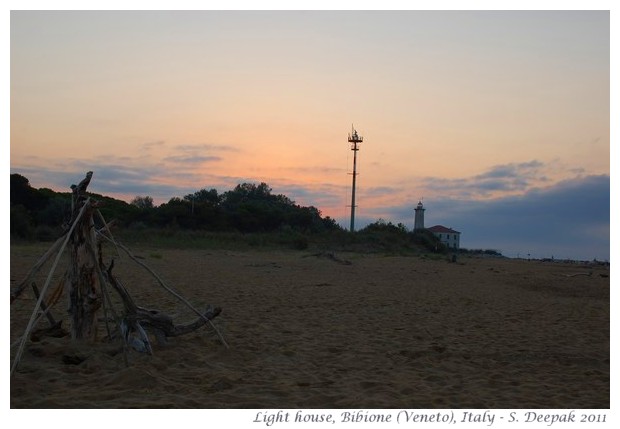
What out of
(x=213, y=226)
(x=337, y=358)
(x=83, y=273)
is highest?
(x=213, y=226)

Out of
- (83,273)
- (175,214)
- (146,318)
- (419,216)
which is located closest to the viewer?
(83,273)

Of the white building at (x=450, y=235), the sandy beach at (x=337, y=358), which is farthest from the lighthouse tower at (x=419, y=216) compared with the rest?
the sandy beach at (x=337, y=358)

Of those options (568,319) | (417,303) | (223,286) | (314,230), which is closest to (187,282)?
(223,286)

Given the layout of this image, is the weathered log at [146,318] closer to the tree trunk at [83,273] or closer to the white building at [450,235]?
the tree trunk at [83,273]

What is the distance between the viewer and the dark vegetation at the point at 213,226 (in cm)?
3422

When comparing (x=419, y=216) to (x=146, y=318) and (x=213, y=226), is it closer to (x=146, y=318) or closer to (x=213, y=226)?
(x=213, y=226)

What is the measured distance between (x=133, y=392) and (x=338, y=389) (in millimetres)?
1978

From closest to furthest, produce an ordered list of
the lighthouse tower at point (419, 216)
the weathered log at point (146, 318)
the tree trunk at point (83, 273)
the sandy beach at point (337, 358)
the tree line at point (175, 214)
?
the sandy beach at point (337, 358), the tree trunk at point (83, 273), the weathered log at point (146, 318), the tree line at point (175, 214), the lighthouse tower at point (419, 216)

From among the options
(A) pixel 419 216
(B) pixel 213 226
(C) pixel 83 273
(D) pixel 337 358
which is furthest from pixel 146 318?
(A) pixel 419 216

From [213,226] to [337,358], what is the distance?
1516 inches

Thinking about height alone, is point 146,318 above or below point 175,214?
below

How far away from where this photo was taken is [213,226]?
4500 centimetres

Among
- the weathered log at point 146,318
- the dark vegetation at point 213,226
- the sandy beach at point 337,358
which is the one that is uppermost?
the dark vegetation at point 213,226

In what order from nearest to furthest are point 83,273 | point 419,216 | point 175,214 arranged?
point 83,273
point 175,214
point 419,216
